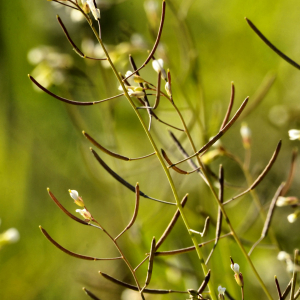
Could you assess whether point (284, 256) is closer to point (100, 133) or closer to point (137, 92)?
point (137, 92)

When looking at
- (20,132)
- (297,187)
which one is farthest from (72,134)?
(297,187)

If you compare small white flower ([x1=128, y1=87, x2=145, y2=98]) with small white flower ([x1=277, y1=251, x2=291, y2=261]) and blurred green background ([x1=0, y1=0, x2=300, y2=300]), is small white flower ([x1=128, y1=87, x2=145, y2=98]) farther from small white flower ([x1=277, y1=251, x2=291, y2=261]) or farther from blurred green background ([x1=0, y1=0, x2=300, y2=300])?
blurred green background ([x1=0, y1=0, x2=300, y2=300])

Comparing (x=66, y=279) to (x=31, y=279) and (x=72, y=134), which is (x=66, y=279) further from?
(x=72, y=134)

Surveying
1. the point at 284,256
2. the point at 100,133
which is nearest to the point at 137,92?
the point at 284,256

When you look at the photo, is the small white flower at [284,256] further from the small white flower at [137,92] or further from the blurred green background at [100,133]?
the blurred green background at [100,133]

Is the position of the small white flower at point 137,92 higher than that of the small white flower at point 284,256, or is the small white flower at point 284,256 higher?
the small white flower at point 137,92

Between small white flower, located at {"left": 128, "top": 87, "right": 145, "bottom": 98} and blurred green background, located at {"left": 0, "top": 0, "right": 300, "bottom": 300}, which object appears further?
blurred green background, located at {"left": 0, "top": 0, "right": 300, "bottom": 300}

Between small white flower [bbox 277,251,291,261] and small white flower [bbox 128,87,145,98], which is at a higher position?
small white flower [bbox 128,87,145,98]

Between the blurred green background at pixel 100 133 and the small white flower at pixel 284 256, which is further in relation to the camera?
the blurred green background at pixel 100 133

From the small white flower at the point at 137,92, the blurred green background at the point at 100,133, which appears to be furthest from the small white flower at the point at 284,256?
the blurred green background at the point at 100,133

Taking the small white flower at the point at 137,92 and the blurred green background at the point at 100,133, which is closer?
→ the small white flower at the point at 137,92

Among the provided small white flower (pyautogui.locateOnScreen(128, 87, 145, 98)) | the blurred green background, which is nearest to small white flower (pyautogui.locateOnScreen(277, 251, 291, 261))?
small white flower (pyautogui.locateOnScreen(128, 87, 145, 98))
